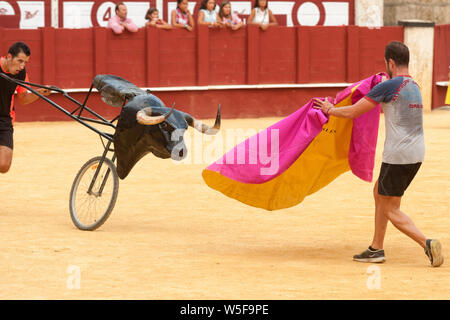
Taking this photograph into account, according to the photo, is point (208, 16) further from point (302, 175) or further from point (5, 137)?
point (302, 175)

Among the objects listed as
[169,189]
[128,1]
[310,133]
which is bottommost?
[169,189]

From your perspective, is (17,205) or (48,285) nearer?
(48,285)

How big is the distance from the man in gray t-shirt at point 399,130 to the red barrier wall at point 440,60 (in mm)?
12707

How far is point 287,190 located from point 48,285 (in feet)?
5.73

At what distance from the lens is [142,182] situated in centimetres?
930

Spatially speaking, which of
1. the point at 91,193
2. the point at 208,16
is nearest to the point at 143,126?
the point at 91,193

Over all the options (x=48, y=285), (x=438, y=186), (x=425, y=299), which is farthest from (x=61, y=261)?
(x=438, y=186)

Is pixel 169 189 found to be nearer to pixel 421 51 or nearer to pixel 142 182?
pixel 142 182

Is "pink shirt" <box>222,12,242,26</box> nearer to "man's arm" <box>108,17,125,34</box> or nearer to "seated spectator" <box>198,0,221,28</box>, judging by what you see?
"seated spectator" <box>198,0,221,28</box>

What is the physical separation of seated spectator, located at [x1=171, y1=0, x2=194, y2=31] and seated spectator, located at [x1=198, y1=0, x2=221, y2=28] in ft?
0.59

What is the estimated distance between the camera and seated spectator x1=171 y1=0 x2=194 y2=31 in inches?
614

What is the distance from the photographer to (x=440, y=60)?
18078 millimetres

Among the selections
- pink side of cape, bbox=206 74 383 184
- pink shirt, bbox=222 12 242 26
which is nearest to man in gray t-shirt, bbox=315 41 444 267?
pink side of cape, bbox=206 74 383 184

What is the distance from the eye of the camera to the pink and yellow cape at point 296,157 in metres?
5.99
